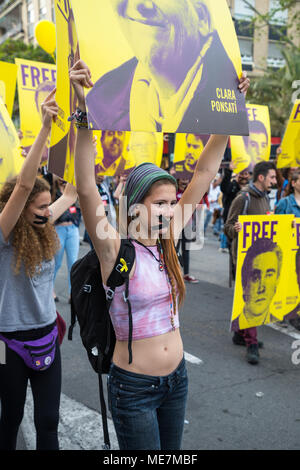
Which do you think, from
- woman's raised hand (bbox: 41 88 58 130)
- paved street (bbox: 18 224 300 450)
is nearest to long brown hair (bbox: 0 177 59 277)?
woman's raised hand (bbox: 41 88 58 130)

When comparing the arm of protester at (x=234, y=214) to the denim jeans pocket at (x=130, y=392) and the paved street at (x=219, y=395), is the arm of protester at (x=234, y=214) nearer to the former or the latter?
the paved street at (x=219, y=395)

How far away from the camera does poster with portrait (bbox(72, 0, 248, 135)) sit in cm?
155

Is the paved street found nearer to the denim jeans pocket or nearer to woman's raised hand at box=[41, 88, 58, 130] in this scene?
the denim jeans pocket

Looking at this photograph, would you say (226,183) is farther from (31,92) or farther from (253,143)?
(31,92)

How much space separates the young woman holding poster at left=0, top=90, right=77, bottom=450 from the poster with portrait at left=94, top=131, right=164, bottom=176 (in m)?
2.37

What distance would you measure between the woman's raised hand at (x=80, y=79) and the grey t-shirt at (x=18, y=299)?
1.00 m

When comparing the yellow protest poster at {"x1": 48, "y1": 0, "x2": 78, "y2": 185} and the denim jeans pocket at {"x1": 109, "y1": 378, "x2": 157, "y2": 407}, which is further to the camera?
the denim jeans pocket at {"x1": 109, "y1": 378, "x2": 157, "y2": 407}

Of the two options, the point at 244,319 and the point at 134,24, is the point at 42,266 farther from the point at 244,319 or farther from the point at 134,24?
the point at 244,319

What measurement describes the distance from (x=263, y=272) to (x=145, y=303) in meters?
2.44

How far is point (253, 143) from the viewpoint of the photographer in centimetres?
664

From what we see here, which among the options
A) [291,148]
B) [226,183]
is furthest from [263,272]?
[226,183]

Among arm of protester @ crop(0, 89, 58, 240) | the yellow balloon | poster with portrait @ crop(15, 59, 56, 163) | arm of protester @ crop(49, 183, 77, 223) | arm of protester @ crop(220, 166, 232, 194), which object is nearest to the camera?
arm of protester @ crop(0, 89, 58, 240)

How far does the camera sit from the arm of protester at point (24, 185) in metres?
2.12

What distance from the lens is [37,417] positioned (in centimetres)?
223
